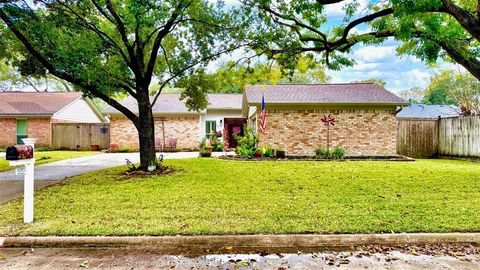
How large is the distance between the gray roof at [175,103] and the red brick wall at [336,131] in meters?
7.13

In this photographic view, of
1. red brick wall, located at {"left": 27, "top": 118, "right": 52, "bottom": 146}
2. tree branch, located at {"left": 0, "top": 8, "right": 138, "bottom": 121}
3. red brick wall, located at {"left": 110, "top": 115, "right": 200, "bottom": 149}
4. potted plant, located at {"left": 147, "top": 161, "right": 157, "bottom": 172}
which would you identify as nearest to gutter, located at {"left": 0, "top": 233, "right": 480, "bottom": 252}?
potted plant, located at {"left": 147, "top": 161, "right": 157, "bottom": 172}

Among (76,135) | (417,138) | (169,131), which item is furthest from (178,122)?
(417,138)

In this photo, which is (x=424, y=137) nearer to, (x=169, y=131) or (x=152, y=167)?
(x=152, y=167)

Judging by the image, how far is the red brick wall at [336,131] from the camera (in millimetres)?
15469

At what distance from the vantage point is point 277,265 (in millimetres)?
3562

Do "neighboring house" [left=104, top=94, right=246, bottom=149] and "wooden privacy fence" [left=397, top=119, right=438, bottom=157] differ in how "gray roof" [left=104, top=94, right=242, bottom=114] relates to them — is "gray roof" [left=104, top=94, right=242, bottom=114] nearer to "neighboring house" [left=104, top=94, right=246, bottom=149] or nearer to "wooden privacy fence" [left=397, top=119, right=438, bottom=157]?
"neighboring house" [left=104, top=94, right=246, bottom=149]

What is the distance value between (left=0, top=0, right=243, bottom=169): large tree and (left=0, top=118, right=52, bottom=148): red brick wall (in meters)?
13.0

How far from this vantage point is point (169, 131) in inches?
879

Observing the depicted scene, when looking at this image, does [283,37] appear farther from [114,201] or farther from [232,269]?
[232,269]

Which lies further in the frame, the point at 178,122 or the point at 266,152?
the point at 178,122

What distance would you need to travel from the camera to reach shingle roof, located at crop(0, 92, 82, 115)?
22.5 m

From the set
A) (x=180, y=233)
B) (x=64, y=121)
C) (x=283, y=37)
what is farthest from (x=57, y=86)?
(x=180, y=233)

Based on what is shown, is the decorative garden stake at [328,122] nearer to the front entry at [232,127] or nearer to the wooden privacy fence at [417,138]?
the wooden privacy fence at [417,138]

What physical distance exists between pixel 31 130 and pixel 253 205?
22.5 m
